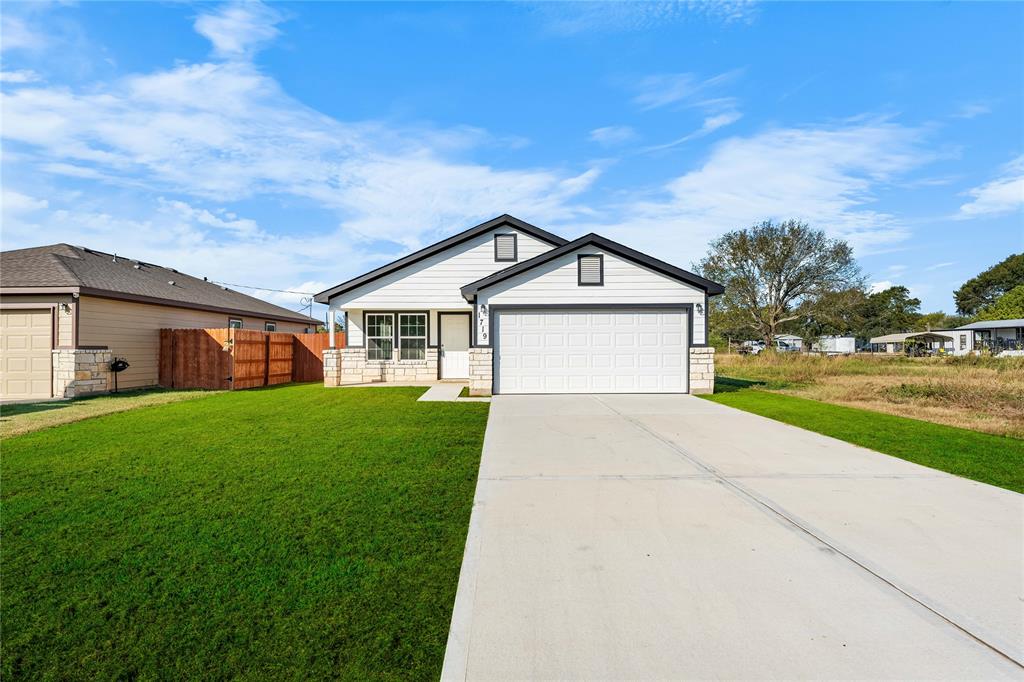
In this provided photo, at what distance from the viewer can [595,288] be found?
43.8ft

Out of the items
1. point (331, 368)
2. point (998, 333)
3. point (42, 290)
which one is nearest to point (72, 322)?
point (42, 290)

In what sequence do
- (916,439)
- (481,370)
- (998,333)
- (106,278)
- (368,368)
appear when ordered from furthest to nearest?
(998,333)
(368,368)
(106,278)
(481,370)
(916,439)

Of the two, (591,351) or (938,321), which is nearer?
(591,351)

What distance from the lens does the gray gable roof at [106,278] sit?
12992mm

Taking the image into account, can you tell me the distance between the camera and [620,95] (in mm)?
14133

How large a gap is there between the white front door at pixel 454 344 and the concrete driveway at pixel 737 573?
11191mm

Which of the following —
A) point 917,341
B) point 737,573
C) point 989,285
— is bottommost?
point 737,573

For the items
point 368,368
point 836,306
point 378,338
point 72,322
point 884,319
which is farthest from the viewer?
point 884,319

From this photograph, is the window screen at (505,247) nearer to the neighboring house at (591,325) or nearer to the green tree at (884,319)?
the neighboring house at (591,325)

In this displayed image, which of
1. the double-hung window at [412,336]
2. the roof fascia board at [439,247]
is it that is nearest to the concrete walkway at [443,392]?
the double-hung window at [412,336]

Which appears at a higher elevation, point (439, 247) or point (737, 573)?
point (439, 247)

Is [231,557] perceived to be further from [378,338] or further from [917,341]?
[917,341]

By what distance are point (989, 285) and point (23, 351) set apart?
100m

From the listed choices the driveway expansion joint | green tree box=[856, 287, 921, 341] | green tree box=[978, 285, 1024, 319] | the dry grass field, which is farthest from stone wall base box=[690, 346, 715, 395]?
green tree box=[856, 287, 921, 341]
